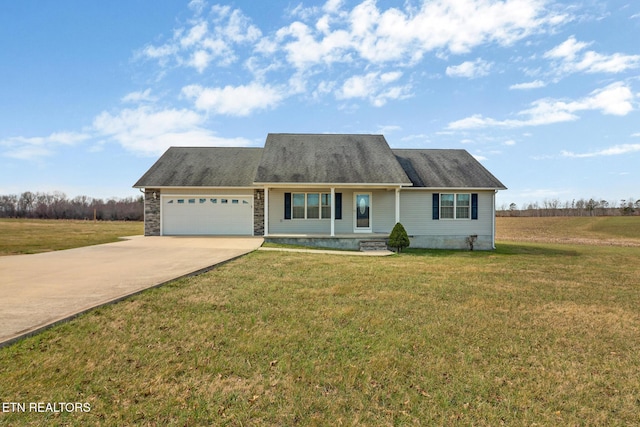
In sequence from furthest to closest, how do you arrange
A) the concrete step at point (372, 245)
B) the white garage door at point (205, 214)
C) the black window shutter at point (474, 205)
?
1. the white garage door at point (205, 214)
2. the black window shutter at point (474, 205)
3. the concrete step at point (372, 245)

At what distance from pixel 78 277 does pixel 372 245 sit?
1064cm

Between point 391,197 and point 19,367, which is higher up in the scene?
point 391,197

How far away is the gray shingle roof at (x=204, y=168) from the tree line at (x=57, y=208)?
4219cm

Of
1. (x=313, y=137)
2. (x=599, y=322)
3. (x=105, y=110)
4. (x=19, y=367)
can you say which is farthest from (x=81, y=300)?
(x=105, y=110)

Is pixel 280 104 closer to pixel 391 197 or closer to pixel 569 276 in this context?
pixel 391 197

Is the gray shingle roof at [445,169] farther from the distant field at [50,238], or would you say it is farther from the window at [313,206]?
the distant field at [50,238]

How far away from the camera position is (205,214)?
56.2ft

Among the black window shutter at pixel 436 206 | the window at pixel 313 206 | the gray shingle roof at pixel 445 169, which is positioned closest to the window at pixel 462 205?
the gray shingle roof at pixel 445 169

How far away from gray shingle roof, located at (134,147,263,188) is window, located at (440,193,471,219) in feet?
33.1

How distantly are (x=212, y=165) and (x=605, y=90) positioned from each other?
68.3 ft

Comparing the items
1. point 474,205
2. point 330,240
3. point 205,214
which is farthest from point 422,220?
A: point 205,214

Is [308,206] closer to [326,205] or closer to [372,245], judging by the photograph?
[326,205]

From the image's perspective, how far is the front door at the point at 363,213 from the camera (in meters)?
16.0

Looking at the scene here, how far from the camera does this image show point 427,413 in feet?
8.55
